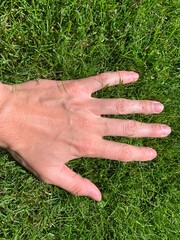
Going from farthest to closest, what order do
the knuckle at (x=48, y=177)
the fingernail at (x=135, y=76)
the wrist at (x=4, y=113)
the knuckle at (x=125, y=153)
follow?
the fingernail at (x=135, y=76)
the knuckle at (x=125, y=153)
the knuckle at (x=48, y=177)
the wrist at (x=4, y=113)

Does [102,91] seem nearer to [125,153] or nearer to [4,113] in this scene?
[125,153]

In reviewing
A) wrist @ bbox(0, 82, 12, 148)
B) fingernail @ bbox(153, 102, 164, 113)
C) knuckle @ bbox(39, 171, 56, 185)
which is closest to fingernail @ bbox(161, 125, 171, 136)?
fingernail @ bbox(153, 102, 164, 113)

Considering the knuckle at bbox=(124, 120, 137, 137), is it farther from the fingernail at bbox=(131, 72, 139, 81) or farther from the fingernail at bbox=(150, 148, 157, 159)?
the fingernail at bbox=(131, 72, 139, 81)

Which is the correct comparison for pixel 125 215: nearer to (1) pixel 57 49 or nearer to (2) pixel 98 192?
(2) pixel 98 192

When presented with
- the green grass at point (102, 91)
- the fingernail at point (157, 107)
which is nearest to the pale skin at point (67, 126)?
the fingernail at point (157, 107)

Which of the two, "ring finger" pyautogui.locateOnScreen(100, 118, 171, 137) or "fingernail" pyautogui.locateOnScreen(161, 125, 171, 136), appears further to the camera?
"fingernail" pyautogui.locateOnScreen(161, 125, 171, 136)

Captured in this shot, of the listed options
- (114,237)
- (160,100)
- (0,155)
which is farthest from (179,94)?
(0,155)

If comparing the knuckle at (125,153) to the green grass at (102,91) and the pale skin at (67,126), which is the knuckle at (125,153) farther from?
the green grass at (102,91)

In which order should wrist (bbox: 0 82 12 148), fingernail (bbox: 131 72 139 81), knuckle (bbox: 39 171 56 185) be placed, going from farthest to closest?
fingernail (bbox: 131 72 139 81)
knuckle (bbox: 39 171 56 185)
wrist (bbox: 0 82 12 148)
